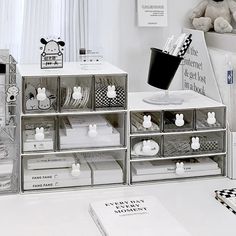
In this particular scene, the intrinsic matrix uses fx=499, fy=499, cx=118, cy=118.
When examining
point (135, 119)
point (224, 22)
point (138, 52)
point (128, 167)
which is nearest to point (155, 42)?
point (138, 52)

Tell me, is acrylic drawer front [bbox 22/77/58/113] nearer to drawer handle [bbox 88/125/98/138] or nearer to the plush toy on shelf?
drawer handle [bbox 88/125/98/138]

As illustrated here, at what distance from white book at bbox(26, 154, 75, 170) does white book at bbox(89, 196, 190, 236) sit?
10.5 inches

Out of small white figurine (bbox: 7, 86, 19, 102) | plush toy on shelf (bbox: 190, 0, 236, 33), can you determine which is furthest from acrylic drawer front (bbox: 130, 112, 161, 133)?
plush toy on shelf (bbox: 190, 0, 236, 33)

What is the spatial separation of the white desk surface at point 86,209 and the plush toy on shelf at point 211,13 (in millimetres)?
725

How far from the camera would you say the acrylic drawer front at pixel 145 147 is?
5.55 ft

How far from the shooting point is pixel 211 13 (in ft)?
7.09

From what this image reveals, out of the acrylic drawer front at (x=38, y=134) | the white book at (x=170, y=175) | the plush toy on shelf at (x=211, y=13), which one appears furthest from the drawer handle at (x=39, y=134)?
the plush toy on shelf at (x=211, y=13)

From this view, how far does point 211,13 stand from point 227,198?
0.97 m

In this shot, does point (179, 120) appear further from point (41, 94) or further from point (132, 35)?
point (132, 35)

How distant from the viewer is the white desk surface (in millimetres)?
1328

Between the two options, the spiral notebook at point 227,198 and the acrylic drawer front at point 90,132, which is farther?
the acrylic drawer front at point 90,132

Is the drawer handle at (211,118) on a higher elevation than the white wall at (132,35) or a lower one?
lower

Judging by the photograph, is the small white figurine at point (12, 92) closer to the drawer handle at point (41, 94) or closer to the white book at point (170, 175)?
the drawer handle at point (41, 94)

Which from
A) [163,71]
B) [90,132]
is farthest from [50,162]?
[163,71]
